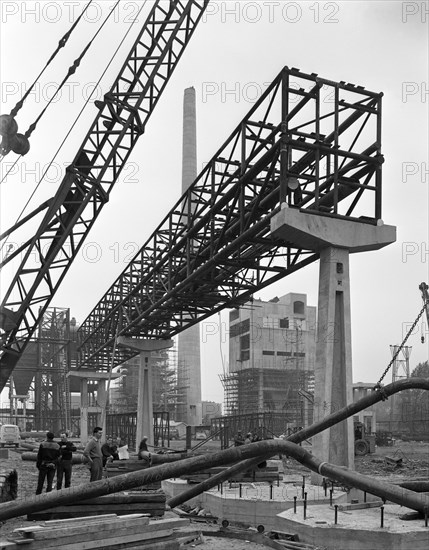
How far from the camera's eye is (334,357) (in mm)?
19109

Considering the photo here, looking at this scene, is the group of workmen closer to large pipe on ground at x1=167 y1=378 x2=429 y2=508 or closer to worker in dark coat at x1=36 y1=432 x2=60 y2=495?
worker in dark coat at x1=36 y1=432 x2=60 y2=495

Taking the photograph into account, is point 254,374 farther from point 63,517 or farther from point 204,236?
point 63,517

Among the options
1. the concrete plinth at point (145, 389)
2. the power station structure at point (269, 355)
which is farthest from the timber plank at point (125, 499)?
the power station structure at point (269, 355)

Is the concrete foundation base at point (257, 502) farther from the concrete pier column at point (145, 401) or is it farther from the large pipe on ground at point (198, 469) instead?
the concrete pier column at point (145, 401)

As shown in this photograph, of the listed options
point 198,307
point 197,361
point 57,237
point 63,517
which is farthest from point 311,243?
point 197,361

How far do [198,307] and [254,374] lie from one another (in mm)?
62559

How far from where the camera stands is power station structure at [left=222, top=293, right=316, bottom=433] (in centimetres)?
9369

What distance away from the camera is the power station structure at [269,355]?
307 ft

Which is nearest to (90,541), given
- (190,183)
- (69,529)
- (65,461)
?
(69,529)

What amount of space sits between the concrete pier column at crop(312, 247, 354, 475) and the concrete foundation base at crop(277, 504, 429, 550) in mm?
4829

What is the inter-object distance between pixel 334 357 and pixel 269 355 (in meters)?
77.3

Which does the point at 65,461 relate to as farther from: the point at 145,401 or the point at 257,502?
the point at 145,401

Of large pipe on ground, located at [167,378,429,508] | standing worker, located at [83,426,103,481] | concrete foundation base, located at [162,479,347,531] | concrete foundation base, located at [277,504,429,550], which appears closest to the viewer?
concrete foundation base, located at [277,504,429,550]

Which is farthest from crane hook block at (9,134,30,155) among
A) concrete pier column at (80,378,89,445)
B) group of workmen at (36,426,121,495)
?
concrete pier column at (80,378,89,445)
